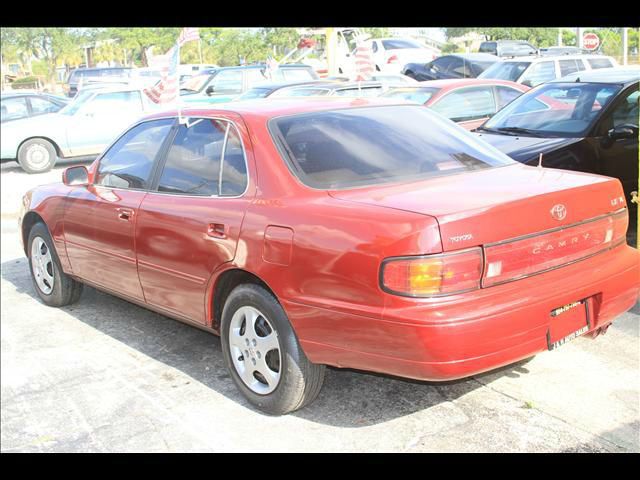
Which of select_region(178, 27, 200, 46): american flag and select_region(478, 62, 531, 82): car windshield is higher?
select_region(178, 27, 200, 46): american flag

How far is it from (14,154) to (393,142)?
12828mm

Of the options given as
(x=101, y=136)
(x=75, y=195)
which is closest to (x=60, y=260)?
(x=75, y=195)

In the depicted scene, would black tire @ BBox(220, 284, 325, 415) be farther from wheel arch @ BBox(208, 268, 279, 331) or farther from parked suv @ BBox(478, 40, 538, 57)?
parked suv @ BBox(478, 40, 538, 57)

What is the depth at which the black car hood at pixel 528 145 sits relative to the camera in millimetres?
6382

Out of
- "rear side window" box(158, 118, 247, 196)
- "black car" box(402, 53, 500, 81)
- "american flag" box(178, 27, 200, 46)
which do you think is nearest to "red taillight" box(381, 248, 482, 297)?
"rear side window" box(158, 118, 247, 196)

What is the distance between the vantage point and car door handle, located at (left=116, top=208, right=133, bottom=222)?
478 centimetres

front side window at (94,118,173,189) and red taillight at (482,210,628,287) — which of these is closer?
red taillight at (482,210,628,287)

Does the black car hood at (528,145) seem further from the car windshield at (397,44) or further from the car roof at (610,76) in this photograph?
the car windshield at (397,44)

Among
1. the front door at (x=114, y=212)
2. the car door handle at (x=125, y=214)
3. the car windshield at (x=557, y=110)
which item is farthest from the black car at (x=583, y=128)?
the car door handle at (x=125, y=214)

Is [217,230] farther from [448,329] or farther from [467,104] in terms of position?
[467,104]

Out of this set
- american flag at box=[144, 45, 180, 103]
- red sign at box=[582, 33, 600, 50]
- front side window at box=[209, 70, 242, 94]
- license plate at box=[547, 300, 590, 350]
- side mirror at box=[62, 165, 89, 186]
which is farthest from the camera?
red sign at box=[582, 33, 600, 50]

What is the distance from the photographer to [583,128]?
6.72m

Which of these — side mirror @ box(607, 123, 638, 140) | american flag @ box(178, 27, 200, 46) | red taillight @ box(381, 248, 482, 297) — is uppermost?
american flag @ box(178, 27, 200, 46)

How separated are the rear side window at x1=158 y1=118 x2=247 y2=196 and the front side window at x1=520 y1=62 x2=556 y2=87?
1275cm
